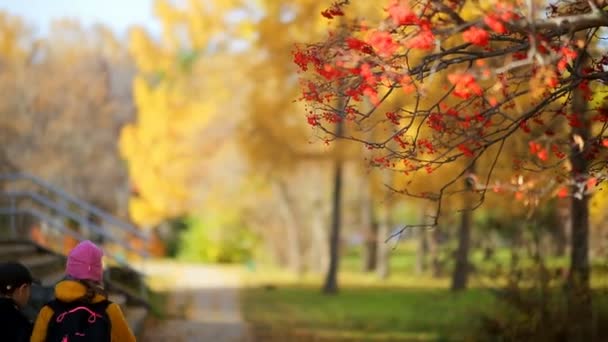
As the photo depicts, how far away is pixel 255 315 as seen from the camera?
1769 cm

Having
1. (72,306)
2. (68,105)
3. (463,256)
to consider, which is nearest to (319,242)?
(463,256)

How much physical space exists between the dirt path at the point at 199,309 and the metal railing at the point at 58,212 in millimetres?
981

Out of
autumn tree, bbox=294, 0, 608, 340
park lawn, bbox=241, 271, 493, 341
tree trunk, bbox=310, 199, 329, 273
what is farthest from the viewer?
tree trunk, bbox=310, 199, 329, 273

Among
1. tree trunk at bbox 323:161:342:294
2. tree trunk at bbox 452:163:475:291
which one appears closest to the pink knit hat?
tree trunk at bbox 452:163:475:291

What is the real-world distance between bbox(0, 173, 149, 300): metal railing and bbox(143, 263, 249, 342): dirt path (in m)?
0.98

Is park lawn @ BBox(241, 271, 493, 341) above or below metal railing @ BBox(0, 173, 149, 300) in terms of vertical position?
below

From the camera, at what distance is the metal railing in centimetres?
1388

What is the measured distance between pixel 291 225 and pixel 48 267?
64.8 feet

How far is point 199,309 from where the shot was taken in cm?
1820

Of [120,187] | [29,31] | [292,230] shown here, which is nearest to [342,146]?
[292,230]

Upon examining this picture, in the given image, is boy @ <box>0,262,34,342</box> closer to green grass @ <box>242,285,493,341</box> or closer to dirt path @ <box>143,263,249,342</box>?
dirt path @ <box>143,263,249,342</box>

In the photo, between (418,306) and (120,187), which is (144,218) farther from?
(418,306)

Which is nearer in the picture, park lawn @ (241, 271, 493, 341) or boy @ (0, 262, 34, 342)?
boy @ (0, 262, 34, 342)

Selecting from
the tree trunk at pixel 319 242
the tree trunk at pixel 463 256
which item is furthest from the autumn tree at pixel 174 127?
the tree trunk at pixel 463 256
